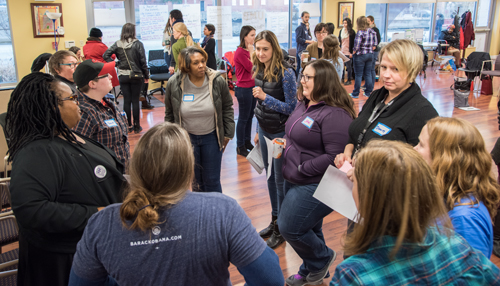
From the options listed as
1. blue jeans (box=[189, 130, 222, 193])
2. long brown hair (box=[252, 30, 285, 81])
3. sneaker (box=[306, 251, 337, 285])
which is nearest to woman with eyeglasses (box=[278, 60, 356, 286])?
sneaker (box=[306, 251, 337, 285])

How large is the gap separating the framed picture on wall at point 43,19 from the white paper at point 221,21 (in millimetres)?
3593

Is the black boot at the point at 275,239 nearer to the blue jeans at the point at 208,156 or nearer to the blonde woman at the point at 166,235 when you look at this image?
the blue jeans at the point at 208,156

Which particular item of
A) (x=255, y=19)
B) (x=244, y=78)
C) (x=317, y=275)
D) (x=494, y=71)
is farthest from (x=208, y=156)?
(x=255, y=19)

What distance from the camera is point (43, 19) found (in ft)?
24.2

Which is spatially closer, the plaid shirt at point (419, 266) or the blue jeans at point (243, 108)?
the plaid shirt at point (419, 266)

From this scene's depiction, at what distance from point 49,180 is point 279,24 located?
33.3 ft

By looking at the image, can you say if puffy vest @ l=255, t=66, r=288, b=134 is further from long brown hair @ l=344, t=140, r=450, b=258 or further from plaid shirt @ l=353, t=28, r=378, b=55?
plaid shirt @ l=353, t=28, r=378, b=55

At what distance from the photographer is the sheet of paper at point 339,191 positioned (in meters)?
1.93

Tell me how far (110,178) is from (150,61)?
7684 millimetres

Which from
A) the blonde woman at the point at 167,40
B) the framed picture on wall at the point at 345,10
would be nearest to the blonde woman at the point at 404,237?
the blonde woman at the point at 167,40

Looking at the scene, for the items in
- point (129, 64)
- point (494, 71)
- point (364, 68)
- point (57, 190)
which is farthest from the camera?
point (364, 68)

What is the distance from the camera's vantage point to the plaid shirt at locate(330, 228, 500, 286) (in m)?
0.94

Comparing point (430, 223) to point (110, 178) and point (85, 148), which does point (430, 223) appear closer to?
point (110, 178)

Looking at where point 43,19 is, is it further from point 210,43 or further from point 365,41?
point 365,41
